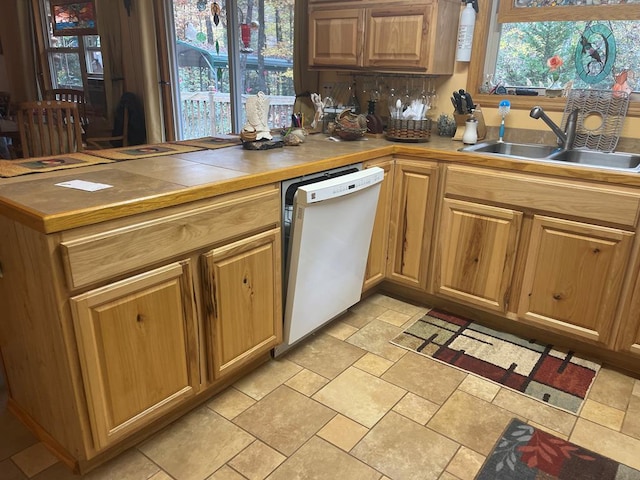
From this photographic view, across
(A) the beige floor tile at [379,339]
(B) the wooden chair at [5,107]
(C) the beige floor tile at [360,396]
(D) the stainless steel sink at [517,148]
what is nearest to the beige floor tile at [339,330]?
(A) the beige floor tile at [379,339]

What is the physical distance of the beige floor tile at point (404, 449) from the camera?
5.43ft

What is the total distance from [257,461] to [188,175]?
107 centimetres

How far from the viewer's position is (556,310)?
2.31m

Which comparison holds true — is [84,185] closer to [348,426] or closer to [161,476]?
[161,476]

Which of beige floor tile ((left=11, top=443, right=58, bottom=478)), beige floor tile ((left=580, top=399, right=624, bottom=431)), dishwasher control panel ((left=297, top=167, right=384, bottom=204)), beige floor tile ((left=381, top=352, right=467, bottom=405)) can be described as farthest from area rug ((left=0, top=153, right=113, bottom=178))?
beige floor tile ((left=580, top=399, right=624, bottom=431))

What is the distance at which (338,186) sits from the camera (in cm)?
199

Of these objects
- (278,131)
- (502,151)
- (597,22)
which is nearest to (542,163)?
(502,151)

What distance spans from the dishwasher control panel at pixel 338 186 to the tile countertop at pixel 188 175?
0.13 m

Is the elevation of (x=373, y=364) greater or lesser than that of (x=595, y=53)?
lesser

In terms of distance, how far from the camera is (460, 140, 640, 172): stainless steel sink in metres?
2.41

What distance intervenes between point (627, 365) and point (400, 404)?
1.15 meters

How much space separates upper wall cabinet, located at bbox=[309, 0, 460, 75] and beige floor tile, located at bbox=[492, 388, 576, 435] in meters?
1.76

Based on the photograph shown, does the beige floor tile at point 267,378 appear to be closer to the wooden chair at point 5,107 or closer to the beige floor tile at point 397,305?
the beige floor tile at point 397,305

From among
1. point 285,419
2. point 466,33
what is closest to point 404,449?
point 285,419
